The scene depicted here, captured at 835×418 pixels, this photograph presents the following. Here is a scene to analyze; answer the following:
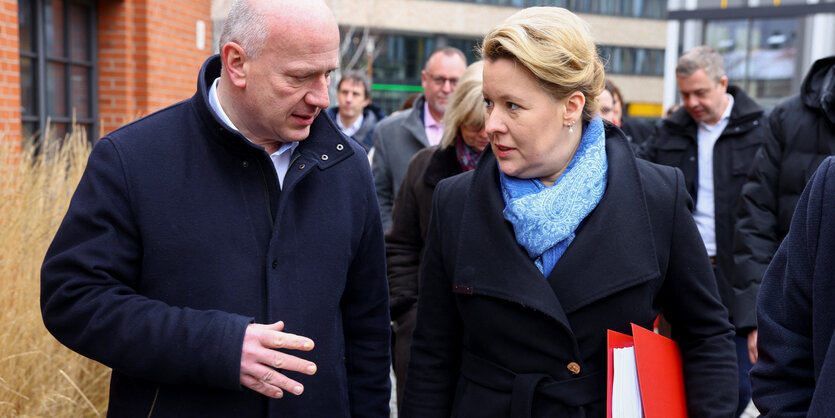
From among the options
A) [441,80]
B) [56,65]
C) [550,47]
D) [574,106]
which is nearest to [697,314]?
[574,106]

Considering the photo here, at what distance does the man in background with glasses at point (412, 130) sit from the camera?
532 cm

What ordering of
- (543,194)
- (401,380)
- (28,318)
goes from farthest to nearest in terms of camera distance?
(401,380) → (28,318) → (543,194)

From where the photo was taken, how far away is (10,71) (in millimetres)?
7395

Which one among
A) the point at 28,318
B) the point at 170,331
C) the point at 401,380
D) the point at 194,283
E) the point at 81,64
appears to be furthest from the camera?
the point at 81,64

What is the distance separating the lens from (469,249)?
248 cm

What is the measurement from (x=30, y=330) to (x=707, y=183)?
3632 millimetres

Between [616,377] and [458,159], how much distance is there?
184cm

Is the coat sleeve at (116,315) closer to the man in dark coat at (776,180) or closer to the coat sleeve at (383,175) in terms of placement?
the man in dark coat at (776,180)

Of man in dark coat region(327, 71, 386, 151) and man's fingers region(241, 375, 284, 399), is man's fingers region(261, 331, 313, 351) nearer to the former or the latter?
man's fingers region(241, 375, 284, 399)

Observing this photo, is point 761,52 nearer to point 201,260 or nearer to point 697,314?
point 697,314

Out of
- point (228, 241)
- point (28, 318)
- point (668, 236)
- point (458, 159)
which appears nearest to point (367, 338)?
point (228, 241)

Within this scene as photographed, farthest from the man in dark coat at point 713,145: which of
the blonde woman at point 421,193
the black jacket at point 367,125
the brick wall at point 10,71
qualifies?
the brick wall at point 10,71

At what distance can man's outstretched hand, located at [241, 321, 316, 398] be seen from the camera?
207 cm

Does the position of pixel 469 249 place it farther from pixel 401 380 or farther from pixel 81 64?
pixel 81 64
